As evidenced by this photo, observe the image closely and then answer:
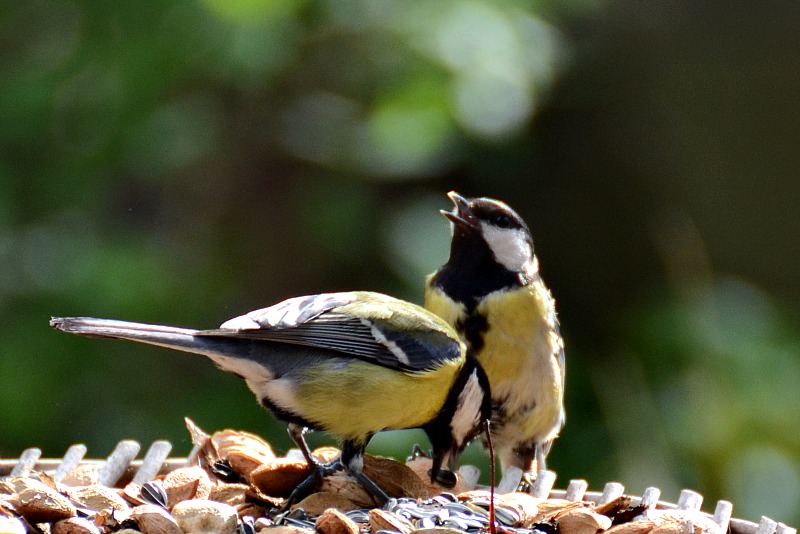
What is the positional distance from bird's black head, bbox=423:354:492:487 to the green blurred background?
93 cm

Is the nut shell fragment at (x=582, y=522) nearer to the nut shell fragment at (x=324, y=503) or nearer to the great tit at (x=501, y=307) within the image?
the nut shell fragment at (x=324, y=503)

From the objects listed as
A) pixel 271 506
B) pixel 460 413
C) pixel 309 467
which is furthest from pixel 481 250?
pixel 271 506

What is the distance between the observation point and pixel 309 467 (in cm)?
189

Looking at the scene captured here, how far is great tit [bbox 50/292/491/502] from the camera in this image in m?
1.89

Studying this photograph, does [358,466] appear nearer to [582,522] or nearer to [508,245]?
[582,522]

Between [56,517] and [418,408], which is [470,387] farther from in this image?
[56,517]

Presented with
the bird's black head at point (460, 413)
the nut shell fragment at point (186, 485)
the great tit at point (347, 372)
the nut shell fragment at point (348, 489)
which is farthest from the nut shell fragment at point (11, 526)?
the bird's black head at point (460, 413)

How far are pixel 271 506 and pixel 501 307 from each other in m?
0.85

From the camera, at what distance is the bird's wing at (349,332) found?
1.90m

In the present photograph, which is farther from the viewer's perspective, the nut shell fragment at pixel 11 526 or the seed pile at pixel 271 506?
the seed pile at pixel 271 506

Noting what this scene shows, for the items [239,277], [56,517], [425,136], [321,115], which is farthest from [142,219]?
[56,517]

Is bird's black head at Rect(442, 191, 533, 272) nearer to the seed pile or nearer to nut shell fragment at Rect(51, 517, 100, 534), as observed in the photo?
the seed pile

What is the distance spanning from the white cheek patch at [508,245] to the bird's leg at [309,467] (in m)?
0.73

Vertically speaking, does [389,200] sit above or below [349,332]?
above
